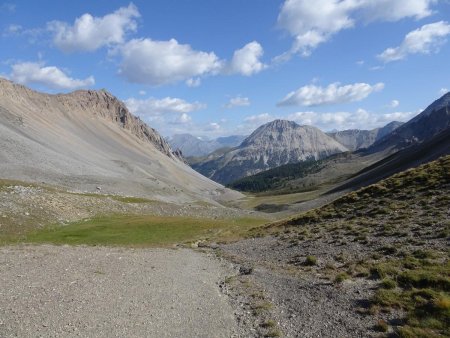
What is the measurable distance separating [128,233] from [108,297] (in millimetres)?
31425

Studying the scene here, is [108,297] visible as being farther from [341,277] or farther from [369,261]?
[369,261]

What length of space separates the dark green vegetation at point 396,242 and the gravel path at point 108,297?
7.86 meters

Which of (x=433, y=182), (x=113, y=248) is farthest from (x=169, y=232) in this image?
(x=433, y=182)

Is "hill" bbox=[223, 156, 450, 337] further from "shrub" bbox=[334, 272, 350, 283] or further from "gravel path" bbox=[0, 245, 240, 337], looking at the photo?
"gravel path" bbox=[0, 245, 240, 337]

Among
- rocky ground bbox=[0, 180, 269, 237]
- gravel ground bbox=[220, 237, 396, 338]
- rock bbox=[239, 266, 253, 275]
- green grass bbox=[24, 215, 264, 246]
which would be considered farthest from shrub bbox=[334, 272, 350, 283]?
rocky ground bbox=[0, 180, 269, 237]

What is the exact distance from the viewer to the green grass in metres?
46.8

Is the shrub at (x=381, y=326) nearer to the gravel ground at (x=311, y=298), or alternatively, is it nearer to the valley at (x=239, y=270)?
the valley at (x=239, y=270)

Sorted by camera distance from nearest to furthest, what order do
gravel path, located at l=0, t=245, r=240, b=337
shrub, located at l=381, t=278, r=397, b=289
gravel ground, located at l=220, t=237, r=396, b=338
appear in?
gravel ground, located at l=220, t=237, r=396, b=338
gravel path, located at l=0, t=245, r=240, b=337
shrub, located at l=381, t=278, r=397, b=289

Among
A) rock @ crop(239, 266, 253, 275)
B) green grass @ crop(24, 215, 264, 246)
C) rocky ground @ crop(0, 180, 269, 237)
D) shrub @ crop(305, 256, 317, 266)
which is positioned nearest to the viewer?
shrub @ crop(305, 256, 317, 266)

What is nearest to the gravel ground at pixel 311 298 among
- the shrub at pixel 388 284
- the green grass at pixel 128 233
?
the shrub at pixel 388 284

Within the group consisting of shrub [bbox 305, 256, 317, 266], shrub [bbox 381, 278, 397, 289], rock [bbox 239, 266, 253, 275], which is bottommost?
rock [bbox 239, 266, 253, 275]

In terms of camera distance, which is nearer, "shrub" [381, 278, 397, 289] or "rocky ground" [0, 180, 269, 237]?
"shrub" [381, 278, 397, 289]

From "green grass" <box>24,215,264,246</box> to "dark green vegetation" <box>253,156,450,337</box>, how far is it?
36.4 ft

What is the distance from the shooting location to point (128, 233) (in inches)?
2104
